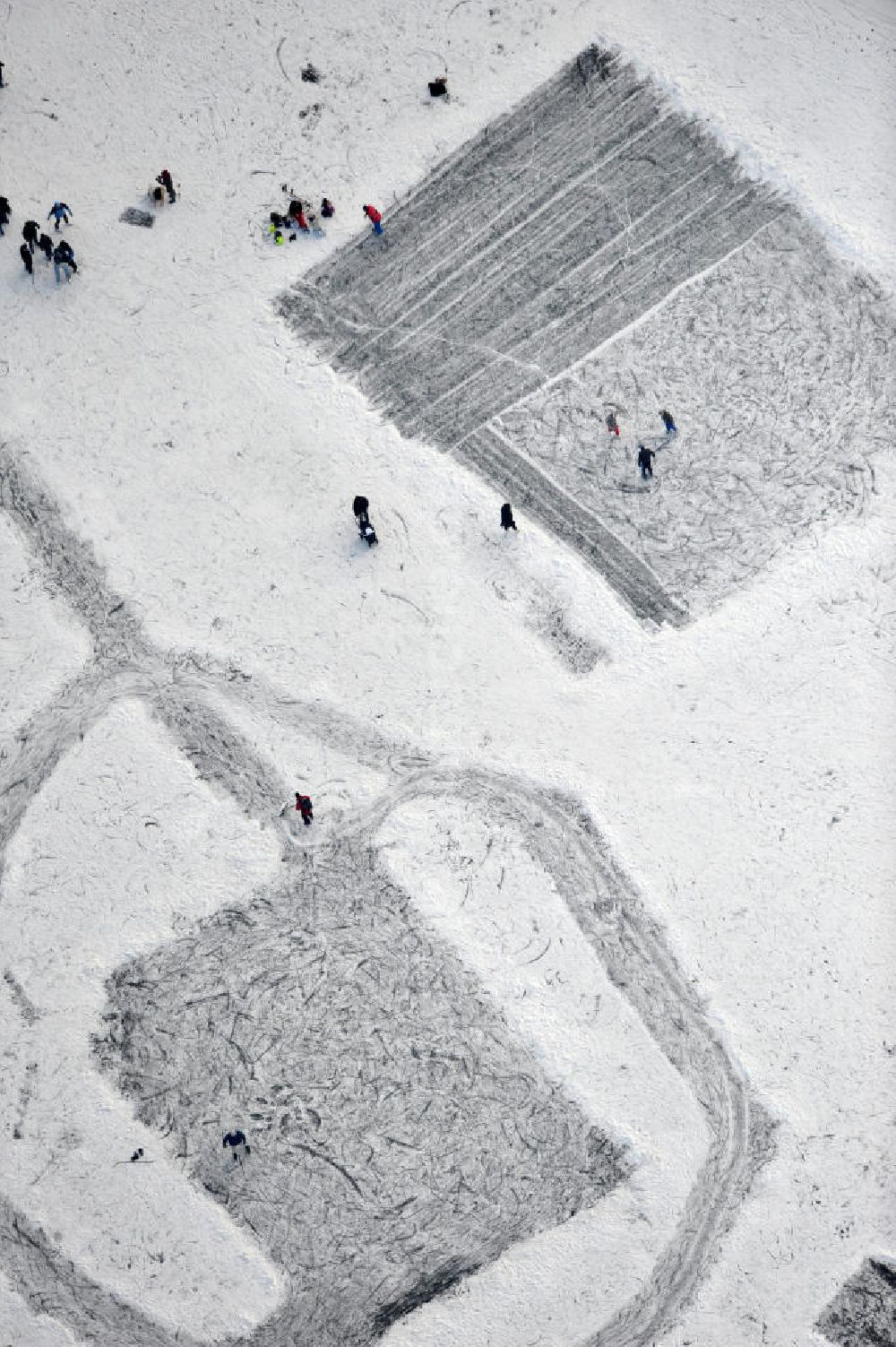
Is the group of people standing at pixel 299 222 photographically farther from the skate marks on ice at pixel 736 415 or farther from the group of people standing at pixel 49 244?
the skate marks on ice at pixel 736 415

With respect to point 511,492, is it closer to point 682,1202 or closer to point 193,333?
point 193,333

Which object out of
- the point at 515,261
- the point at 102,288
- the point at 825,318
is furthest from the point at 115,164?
the point at 825,318

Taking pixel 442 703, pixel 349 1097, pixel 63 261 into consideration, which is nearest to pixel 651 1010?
pixel 349 1097

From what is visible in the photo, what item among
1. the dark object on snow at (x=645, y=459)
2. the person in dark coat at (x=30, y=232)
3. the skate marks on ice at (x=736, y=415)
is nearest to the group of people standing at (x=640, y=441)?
the dark object on snow at (x=645, y=459)

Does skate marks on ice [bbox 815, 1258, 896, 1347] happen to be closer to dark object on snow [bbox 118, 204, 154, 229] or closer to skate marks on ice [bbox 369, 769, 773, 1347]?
skate marks on ice [bbox 369, 769, 773, 1347]

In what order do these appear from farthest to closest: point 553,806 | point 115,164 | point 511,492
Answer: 1. point 115,164
2. point 511,492
3. point 553,806

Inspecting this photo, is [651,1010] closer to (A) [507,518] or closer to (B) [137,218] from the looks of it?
(A) [507,518]
